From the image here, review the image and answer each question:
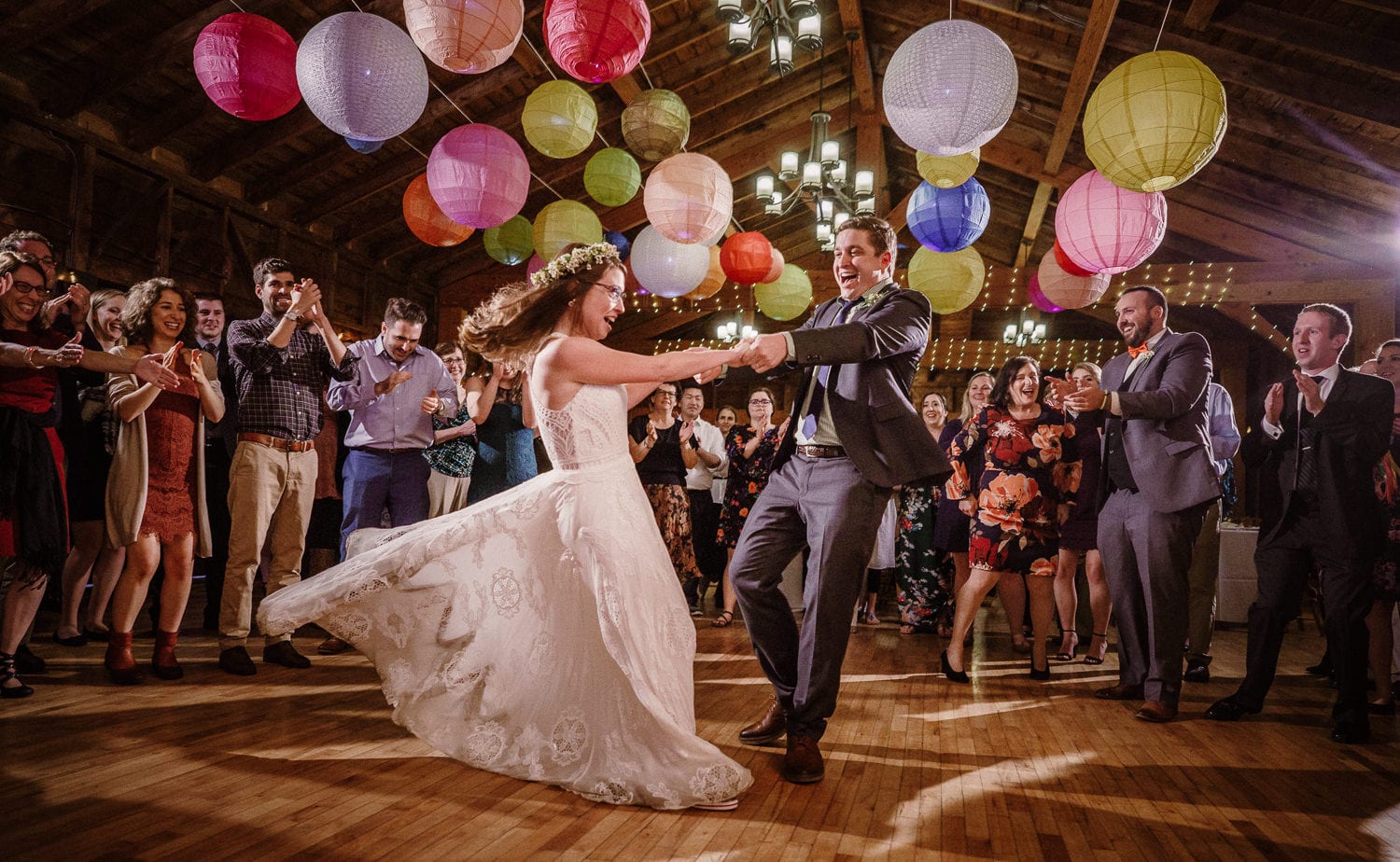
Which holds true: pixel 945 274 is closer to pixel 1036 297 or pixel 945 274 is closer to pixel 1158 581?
pixel 1036 297

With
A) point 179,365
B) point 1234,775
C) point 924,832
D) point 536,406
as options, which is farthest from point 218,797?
point 1234,775

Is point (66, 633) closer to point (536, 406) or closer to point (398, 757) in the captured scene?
point (398, 757)

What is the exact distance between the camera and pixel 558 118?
4.60 meters

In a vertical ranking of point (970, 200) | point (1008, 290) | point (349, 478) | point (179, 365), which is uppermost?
point (1008, 290)

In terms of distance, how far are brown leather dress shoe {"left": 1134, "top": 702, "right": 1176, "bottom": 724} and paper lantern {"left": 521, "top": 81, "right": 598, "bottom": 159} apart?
395 cm

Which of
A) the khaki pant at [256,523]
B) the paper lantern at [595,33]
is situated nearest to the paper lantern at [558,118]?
the paper lantern at [595,33]

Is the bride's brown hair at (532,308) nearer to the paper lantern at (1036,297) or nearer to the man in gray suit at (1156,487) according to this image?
the man in gray suit at (1156,487)

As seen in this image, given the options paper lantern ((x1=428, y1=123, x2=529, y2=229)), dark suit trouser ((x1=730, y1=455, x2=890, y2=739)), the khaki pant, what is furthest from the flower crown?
paper lantern ((x1=428, y1=123, x2=529, y2=229))

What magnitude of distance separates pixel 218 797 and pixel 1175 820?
2320mm

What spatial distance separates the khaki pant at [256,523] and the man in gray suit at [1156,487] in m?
3.14

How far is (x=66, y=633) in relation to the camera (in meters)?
3.70

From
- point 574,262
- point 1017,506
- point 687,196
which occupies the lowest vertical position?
point 1017,506

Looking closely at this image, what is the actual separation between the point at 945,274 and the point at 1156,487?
120 inches

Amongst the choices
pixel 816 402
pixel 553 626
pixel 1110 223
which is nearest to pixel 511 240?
pixel 1110 223
